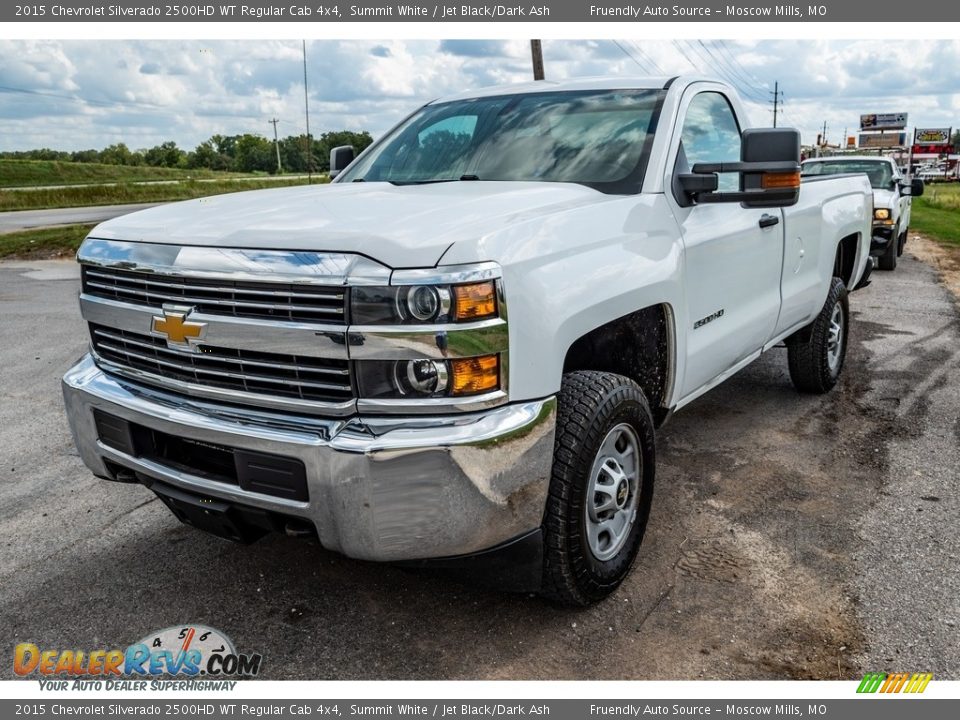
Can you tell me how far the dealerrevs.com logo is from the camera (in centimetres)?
275

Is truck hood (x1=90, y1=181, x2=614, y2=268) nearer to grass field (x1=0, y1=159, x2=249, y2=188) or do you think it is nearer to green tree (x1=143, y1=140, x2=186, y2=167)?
grass field (x1=0, y1=159, x2=249, y2=188)

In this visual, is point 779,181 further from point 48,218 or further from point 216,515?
point 48,218

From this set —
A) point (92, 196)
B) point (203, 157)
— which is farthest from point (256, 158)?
point (92, 196)

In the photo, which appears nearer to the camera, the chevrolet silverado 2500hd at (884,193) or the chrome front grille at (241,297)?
the chrome front grille at (241,297)

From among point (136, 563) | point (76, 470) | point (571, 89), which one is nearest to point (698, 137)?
point (571, 89)

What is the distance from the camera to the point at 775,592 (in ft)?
10.4

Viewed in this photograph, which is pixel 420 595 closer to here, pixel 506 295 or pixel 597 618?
pixel 597 618

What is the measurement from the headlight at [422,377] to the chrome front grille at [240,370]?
0.24 feet

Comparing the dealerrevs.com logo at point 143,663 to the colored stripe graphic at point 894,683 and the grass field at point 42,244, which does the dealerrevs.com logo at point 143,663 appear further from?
the grass field at point 42,244

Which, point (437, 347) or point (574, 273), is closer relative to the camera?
A: point (437, 347)

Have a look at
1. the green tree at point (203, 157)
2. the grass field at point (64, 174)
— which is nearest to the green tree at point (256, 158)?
the green tree at point (203, 157)

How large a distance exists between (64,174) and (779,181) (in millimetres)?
71728

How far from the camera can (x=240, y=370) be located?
2670 mm

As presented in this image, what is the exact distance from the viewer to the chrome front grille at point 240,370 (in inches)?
99.6
